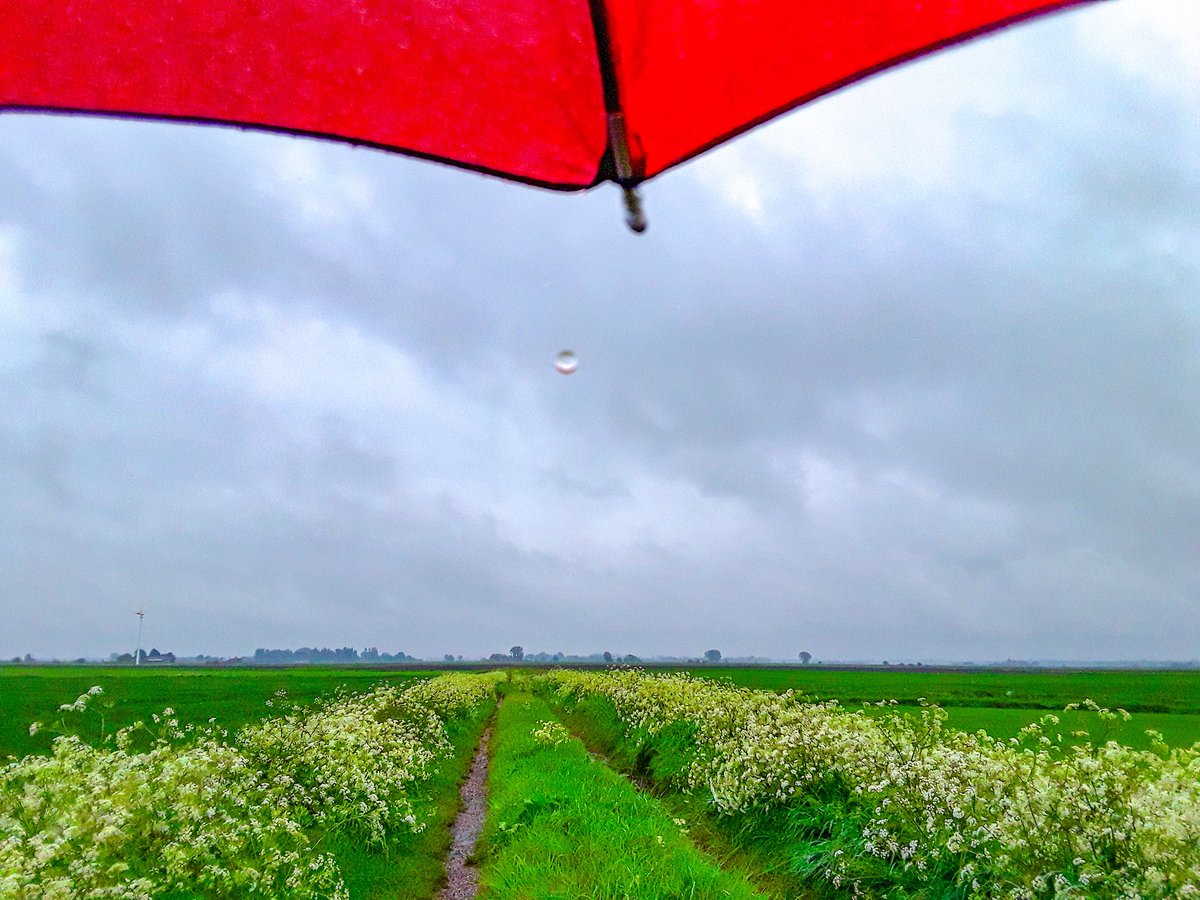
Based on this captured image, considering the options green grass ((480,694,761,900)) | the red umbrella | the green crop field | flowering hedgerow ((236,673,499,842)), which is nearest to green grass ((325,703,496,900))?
the green crop field

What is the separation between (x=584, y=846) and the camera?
770 centimetres

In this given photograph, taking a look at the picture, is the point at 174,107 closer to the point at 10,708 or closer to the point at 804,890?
the point at 804,890

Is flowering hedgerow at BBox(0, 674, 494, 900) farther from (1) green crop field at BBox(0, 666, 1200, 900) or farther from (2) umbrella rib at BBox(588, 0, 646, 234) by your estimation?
(2) umbrella rib at BBox(588, 0, 646, 234)

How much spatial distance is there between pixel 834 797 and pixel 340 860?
591 cm

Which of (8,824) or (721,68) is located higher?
(721,68)

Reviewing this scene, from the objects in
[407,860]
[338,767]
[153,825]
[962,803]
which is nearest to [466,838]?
[407,860]

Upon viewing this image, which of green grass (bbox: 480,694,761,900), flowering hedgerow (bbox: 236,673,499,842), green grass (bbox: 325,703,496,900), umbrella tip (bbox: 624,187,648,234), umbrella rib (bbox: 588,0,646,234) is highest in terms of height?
umbrella rib (bbox: 588,0,646,234)

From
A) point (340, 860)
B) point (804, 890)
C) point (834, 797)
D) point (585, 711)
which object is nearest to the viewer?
point (804, 890)

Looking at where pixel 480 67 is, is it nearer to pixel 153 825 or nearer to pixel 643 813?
pixel 153 825

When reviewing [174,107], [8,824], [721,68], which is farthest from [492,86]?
[8,824]

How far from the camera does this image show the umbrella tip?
192 centimetres

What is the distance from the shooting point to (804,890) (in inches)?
295

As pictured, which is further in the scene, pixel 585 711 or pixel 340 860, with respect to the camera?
pixel 585 711

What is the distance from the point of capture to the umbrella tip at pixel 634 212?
1.92 m
